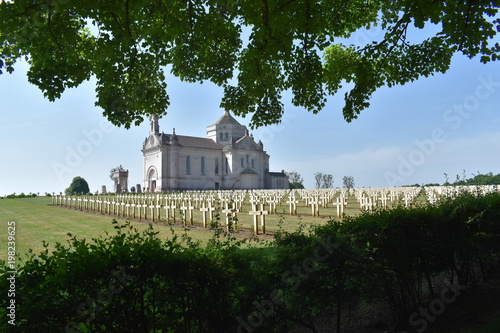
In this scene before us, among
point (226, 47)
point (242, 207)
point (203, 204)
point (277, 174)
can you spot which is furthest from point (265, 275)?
point (277, 174)

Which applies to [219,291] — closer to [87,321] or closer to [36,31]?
[87,321]

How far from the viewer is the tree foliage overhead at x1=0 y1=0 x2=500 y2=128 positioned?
6.08 metres

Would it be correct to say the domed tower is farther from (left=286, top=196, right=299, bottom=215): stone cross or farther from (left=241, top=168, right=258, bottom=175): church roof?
(left=286, top=196, right=299, bottom=215): stone cross

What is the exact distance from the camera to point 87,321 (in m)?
2.99

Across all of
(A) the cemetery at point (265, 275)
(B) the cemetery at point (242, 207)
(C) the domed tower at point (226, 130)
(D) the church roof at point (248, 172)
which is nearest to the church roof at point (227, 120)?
(C) the domed tower at point (226, 130)

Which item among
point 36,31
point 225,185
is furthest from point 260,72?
point 225,185

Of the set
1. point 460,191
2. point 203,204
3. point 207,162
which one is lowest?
point 203,204

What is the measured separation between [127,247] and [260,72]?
227 inches

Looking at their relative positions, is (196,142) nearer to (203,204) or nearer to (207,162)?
(207,162)

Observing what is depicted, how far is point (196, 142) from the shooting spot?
227ft

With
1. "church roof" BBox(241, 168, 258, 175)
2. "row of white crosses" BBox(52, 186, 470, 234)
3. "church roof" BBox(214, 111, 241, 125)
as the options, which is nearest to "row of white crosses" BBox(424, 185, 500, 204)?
"row of white crosses" BBox(52, 186, 470, 234)

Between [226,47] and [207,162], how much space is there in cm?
5945

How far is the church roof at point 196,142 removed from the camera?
66938 mm

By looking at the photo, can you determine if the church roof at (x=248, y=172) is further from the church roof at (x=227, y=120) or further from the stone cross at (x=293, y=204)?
the stone cross at (x=293, y=204)
